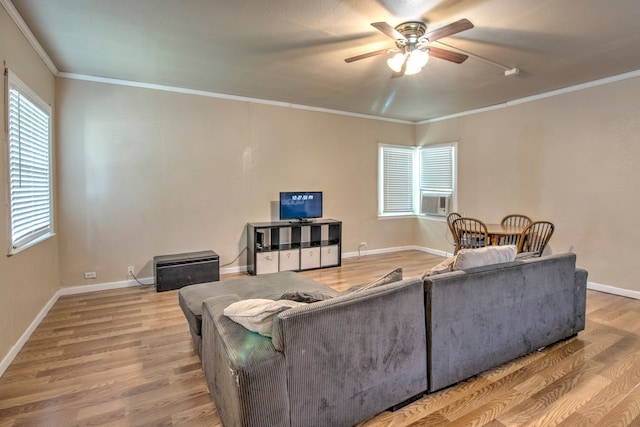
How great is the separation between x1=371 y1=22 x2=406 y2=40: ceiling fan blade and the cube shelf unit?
3068mm

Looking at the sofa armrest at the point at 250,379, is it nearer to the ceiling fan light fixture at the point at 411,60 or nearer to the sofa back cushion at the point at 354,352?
the sofa back cushion at the point at 354,352

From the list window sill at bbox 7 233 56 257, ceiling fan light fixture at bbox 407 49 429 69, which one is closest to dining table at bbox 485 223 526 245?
ceiling fan light fixture at bbox 407 49 429 69

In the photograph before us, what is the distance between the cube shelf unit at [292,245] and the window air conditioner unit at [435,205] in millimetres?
2227

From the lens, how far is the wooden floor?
1965mm

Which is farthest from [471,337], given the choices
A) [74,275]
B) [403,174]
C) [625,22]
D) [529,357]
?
[403,174]

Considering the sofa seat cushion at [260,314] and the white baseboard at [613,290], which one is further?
the white baseboard at [613,290]

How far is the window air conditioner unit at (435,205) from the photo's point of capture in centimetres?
652

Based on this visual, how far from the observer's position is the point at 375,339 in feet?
6.07

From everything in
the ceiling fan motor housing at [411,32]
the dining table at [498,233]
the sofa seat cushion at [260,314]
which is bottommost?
the sofa seat cushion at [260,314]

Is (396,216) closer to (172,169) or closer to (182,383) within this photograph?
(172,169)

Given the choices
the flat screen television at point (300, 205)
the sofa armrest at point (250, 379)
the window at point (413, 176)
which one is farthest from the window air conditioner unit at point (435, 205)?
the sofa armrest at point (250, 379)

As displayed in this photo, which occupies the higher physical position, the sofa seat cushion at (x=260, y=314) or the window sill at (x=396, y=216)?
the window sill at (x=396, y=216)

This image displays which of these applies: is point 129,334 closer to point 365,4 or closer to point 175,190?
point 175,190

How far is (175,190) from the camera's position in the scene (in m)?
4.73
